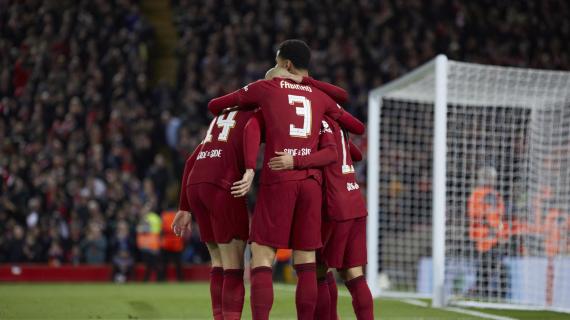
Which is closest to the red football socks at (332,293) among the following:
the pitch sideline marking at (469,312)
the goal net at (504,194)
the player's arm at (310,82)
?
the player's arm at (310,82)

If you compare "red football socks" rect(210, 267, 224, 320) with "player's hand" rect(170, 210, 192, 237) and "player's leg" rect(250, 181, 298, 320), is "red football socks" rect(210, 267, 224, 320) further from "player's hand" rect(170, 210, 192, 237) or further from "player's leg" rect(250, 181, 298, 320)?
"player's leg" rect(250, 181, 298, 320)

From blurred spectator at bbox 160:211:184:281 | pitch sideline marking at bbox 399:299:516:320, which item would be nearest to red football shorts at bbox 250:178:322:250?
pitch sideline marking at bbox 399:299:516:320

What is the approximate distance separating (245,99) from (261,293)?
1164mm

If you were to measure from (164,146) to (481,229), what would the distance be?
27.4 ft

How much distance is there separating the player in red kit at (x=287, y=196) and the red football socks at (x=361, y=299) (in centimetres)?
36

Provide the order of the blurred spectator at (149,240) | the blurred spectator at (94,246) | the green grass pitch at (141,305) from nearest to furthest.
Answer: the green grass pitch at (141,305) < the blurred spectator at (149,240) < the blurred spectator at (94,246)

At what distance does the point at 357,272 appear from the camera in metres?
5.70

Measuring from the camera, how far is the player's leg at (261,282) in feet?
17.6

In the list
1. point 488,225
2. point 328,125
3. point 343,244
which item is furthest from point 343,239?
point 488,225

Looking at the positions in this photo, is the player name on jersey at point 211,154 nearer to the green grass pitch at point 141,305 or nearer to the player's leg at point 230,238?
the player's leg at point 230,238

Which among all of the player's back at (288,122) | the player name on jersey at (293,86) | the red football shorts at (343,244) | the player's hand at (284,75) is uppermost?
the player's hand at (284,75)

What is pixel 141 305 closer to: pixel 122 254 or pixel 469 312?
pixel 469 312

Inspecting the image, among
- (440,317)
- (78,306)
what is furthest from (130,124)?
(440,317)

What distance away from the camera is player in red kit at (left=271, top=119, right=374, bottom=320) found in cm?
564
